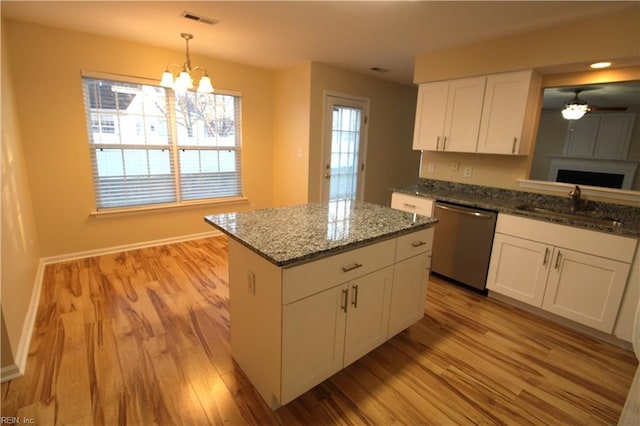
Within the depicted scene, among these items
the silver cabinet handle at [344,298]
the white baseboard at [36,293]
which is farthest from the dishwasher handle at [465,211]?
the white baseboard at [36,293]

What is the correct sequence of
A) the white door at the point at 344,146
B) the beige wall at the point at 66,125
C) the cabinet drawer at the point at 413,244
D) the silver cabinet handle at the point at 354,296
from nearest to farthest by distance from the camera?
the silver cabinet handle at the point at 354,296 → the cabinet drawer at the point at 413,244 → the beige wall at the point at 66,125 → the white door at the point at 344,146

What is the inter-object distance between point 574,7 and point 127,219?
475cm

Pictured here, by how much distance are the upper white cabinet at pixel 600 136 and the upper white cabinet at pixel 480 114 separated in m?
0.40

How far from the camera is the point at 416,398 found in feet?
5.72

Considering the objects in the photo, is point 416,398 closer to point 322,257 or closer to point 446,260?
point 322,257

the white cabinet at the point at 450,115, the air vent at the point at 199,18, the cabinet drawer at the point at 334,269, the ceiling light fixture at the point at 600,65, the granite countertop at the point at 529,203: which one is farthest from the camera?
the white cabinet at the point at 450,115

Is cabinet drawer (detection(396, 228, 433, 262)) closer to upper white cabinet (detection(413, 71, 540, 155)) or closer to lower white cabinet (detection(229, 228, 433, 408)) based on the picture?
lower white cabinet (detection(229, 228, 433, 408))

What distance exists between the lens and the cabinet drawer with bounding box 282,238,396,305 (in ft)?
4.60

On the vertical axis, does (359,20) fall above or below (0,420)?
above

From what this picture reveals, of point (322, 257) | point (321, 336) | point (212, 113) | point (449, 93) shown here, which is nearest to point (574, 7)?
point (449, 93)

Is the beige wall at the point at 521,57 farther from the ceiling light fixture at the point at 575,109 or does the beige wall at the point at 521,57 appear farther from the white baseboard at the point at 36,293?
the white baseboard at the point at 36,293

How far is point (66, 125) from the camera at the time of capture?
3.19 m

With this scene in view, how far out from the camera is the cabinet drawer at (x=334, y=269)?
1403 mm

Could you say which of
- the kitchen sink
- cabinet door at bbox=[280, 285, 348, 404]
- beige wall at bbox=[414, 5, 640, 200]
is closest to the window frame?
beige wall at bbox=[414, 5, 640, 200]
